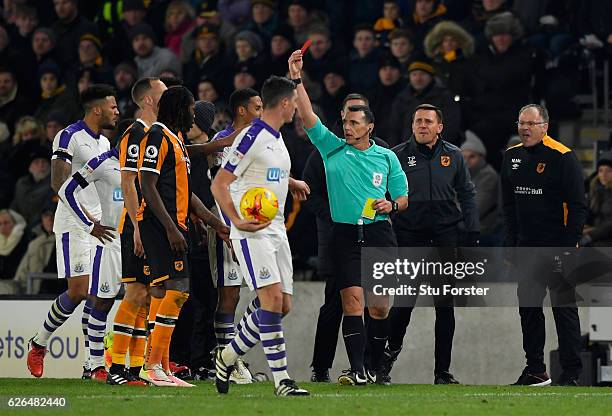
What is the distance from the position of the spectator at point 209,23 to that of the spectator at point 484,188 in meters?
4.93

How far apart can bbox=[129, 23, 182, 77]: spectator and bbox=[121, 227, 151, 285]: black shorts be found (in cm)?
866

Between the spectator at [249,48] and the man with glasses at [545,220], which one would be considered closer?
the man with glasses at [545,220]

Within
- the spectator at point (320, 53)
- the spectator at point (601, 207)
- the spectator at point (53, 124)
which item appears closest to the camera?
the spectator at point (601, 207)

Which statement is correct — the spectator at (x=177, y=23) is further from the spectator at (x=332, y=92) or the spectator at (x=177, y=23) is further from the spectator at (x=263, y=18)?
the spectator at (x=332, y=92)

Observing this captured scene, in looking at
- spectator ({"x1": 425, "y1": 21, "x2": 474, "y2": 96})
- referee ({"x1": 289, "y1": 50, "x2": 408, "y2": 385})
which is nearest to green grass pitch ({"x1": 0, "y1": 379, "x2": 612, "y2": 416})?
referee ({"x1": 289, "y1": 50, "x2": 408, "y2": 385})

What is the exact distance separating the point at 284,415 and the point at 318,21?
1131cm

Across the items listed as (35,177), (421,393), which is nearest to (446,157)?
(421,393)

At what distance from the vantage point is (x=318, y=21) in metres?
20.7

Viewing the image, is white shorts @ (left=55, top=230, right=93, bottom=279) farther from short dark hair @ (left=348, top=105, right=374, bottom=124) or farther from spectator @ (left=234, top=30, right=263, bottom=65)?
spectator @ (left=234, top=30, right=263, bottom=65)

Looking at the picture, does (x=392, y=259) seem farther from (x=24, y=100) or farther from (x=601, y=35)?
(x=24, y=100)

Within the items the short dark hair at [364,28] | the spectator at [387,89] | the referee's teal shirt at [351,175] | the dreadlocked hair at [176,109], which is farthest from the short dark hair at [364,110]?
the short dark hair at [364,28]

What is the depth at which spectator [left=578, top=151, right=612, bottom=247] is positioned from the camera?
645 inches

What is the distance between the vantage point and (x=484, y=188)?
1736 cm

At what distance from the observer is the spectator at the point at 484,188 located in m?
17.3
